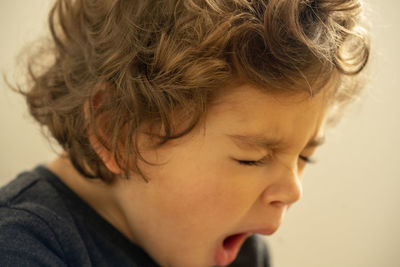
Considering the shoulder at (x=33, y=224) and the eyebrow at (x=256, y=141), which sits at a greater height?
the eyebrow at (x=256, y=141)

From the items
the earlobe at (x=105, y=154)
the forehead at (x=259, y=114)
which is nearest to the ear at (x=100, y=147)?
the earlobe at (x=105, y=154)

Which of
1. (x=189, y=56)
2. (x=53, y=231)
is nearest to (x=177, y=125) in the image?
(x=189, y=56)

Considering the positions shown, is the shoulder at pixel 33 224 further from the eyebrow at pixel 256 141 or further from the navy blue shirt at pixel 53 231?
the eyebrow at pixel 256 141

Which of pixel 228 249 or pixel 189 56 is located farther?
pixel 228 249

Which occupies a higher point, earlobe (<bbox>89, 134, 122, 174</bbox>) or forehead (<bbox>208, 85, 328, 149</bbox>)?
forehead (<bbox>208, 85, 328, 149</bbox>)

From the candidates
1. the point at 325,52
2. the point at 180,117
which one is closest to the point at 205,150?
the point at 180,117

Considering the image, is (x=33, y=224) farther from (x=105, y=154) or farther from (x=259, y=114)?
(x=259, y=114)

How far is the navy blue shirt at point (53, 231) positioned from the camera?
0.46 metres

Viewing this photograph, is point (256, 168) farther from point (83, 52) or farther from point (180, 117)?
point (83, 52)

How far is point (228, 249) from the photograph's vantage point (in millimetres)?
573

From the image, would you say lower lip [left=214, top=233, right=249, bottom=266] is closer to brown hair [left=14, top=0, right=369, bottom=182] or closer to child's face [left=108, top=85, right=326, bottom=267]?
child's face [left=108, top=85, right=326, bottom=267]

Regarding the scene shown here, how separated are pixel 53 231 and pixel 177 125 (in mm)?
184

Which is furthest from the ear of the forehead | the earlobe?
the forehead

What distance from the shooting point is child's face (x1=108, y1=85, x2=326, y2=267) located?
455 mm
